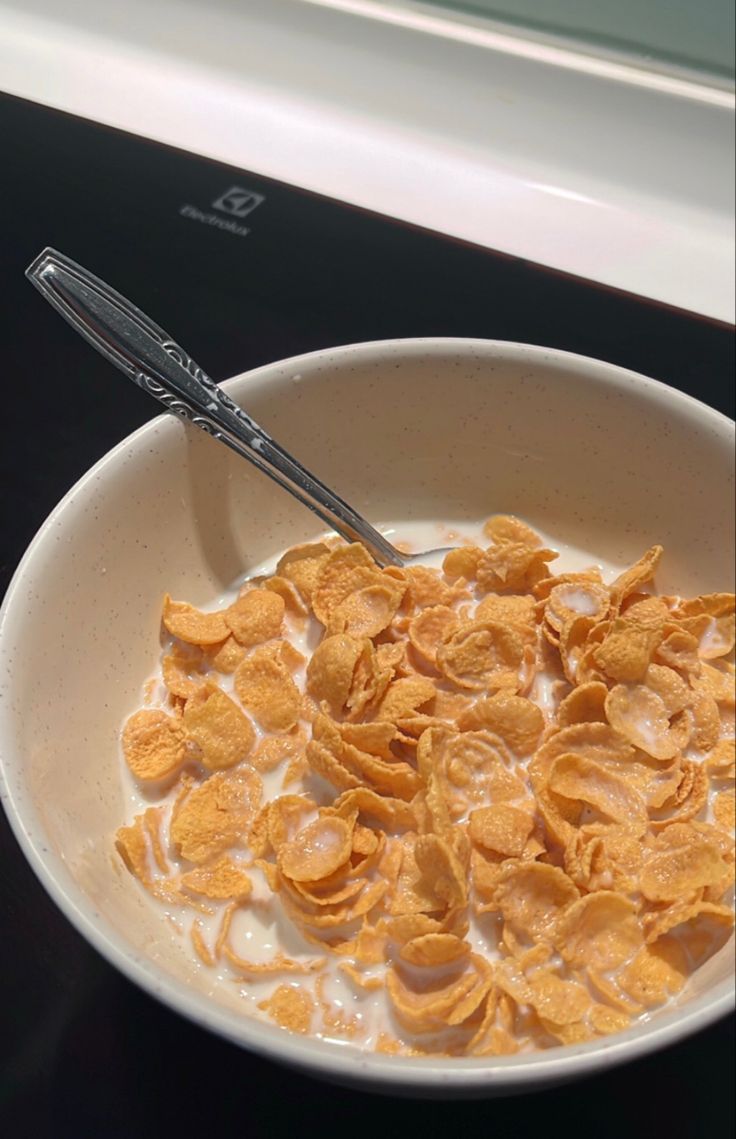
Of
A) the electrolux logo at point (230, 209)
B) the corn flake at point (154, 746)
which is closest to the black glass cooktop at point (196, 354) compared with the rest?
the electrolux logo at point (230, 209)

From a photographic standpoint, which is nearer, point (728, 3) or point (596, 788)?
point (596, 788)

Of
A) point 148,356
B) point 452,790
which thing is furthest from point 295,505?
point 452,790

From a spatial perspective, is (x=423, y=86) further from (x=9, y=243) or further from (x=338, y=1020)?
(x=338, y=1020)

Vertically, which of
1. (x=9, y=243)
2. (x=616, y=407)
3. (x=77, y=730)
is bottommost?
(x=77, y=730)

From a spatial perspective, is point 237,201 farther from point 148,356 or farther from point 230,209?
point 148,356

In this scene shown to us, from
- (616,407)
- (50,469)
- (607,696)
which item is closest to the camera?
(607,696)

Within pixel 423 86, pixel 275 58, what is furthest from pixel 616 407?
pixel 275 58
